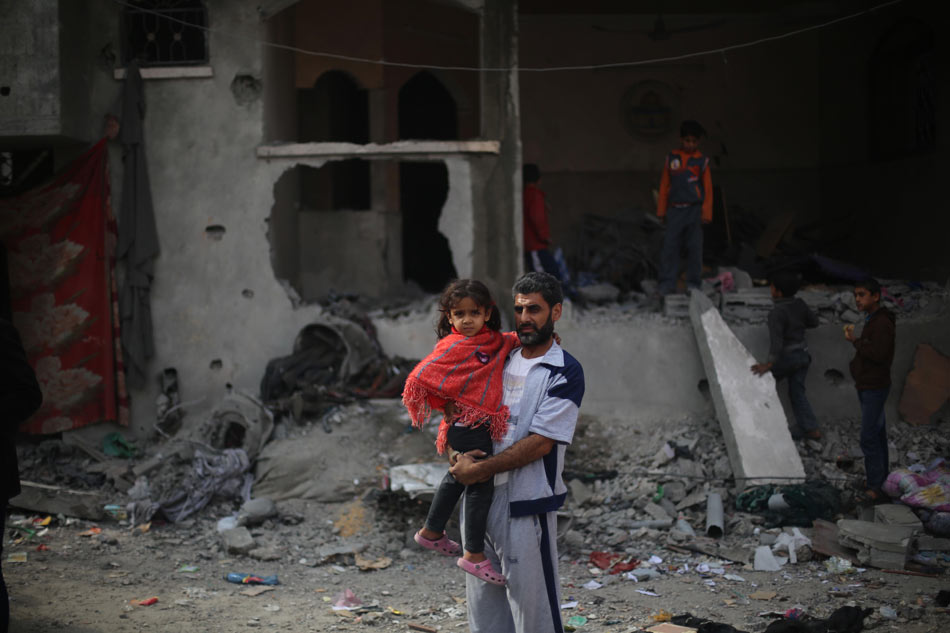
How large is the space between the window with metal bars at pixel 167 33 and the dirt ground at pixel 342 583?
196 inches

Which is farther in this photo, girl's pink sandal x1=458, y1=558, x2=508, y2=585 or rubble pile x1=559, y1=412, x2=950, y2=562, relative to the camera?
rubble pile x1=559, y1=412, x2=950, y2=562

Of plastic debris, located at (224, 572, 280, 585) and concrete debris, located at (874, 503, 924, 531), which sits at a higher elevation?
concrete debris, located at (874, 503, 924, 531)

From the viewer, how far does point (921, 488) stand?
6941 millimetres

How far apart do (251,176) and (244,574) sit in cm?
454

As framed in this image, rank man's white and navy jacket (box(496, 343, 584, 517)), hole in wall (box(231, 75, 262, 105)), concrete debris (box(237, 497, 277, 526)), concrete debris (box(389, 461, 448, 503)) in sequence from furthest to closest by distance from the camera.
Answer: hole in wall (box(231, 75, 262, 105)) < concrete debris (box(237, 497, 277, 526)) < concrete debris (box(389, 461, 448, 503)) < man's white and navy jacket (box(496, 343, 584, 517))

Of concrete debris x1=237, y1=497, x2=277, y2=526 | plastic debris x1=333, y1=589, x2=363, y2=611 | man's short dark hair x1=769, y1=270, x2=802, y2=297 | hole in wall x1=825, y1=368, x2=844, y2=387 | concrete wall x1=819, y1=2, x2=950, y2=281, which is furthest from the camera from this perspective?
concrete wall x1=819, y1=2, x2=950, y2=281

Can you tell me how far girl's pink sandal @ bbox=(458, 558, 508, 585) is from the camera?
359 centimetres

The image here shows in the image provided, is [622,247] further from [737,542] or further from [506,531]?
[506,531]

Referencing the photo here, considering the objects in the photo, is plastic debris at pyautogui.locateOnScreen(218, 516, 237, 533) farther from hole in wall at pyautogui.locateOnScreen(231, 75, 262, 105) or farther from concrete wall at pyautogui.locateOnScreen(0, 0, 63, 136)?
hole in wall at pyautogui.locateOnScreen(231, 75, 262, 105)

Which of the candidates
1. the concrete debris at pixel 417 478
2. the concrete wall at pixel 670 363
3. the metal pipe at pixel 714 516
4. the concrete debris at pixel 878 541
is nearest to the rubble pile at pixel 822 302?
the concrete wall at pixel 670 363

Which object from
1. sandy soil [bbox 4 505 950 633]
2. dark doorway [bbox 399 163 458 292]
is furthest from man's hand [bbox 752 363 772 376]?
dark doorway [bbox 399 163 458 292]

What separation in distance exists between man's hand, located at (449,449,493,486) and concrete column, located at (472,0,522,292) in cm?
587

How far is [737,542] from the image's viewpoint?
698cm

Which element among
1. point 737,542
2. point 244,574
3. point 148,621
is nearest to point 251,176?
point 244,574
